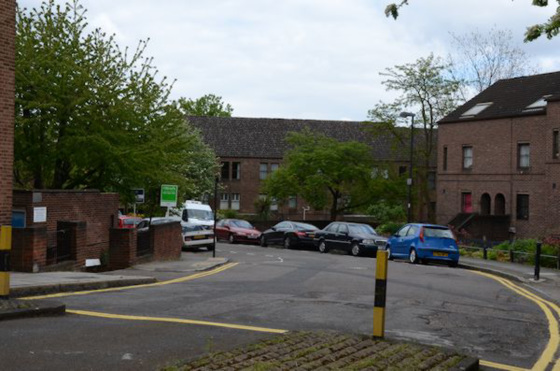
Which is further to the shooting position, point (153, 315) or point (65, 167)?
point (65, 167)

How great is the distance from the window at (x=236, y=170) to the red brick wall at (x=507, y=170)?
26656mm

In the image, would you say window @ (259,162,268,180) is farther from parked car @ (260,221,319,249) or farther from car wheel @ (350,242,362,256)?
car wheel @ (350,242,362,256)

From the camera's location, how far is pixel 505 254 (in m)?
29.1

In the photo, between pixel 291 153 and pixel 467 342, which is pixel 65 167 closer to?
pixel 467 342

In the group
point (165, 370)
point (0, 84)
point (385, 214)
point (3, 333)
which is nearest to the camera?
point (165, 370)

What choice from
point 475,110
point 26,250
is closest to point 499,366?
point 26,250

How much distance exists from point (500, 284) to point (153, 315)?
11.2m

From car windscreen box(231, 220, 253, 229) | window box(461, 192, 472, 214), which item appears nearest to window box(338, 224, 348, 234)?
car windscreen box(231, 220, 253, 229)

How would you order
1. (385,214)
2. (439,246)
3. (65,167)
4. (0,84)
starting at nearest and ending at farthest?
(0,84) < (65,167) < (439,246) < (385,214)

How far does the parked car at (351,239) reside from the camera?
1220 inches

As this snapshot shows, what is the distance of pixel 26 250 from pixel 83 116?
901 cm

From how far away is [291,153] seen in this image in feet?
180

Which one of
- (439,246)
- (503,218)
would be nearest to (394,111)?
(503,218)

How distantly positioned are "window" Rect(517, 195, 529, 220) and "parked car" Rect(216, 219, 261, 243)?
1664cm
